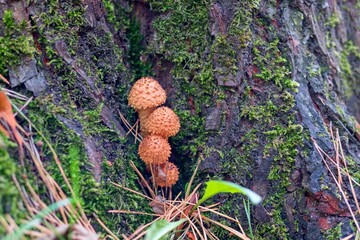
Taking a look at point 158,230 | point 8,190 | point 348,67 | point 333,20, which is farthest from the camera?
point 348,67

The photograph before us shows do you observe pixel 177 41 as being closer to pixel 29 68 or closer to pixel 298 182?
pixel 29 68

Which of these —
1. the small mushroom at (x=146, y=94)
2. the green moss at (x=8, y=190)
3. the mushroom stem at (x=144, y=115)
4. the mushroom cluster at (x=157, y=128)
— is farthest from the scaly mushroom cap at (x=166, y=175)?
the green moss at (x=8, y=190)

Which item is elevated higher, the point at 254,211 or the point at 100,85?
the point at 100,85

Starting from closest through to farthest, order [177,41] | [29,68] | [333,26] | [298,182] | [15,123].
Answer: [15,123] → [29,68] → [298,182] → [177,41] → [333,26]

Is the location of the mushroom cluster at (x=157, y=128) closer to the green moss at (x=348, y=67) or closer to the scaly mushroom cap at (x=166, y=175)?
the scaly mushroom cap at (x=166, y=175)

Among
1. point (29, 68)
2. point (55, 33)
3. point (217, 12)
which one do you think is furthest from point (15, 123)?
point (217, 12)

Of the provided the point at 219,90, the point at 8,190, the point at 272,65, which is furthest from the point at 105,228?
the point at 272,65

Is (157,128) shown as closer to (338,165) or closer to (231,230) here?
(231,230)

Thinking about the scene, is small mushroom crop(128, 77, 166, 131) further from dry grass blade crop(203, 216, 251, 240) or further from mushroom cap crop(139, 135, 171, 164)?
dry grass blade crop(203, 216, 251, 240)
